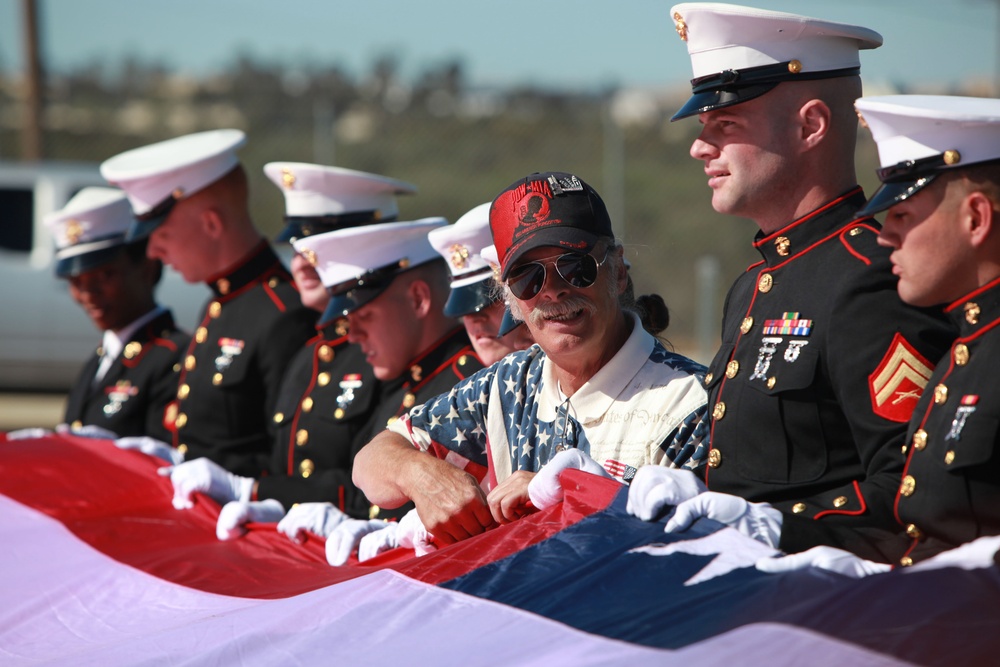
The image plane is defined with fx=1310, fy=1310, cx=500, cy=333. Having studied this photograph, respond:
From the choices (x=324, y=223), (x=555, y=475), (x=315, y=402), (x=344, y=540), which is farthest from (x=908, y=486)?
(x=324, y=223)

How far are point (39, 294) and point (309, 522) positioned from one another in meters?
9.92

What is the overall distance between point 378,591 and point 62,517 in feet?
6.95

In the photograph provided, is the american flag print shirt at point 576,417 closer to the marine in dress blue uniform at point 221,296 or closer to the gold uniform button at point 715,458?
the gold uniform button at point 715,458

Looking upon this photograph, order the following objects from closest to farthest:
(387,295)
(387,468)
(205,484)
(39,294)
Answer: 1. (387,468)
2. (387,295)
3. (205,484)
4. (39,294)

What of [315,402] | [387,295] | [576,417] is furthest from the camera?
[315,402]

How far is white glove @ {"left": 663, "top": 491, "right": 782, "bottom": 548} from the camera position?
2.63 metres

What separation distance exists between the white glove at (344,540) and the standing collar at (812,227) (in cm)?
150

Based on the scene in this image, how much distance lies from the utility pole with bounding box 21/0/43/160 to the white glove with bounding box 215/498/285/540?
13.6m

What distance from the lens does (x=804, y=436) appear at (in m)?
2.88

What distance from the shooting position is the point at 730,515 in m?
2.64

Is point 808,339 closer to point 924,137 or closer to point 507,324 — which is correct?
point 924,137

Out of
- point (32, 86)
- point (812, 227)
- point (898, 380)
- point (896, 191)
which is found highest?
point (896, 191)

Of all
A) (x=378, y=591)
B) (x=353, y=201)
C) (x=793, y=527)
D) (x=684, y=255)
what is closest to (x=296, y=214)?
(x=353, y=201)

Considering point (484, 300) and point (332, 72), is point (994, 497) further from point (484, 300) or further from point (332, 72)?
point (332, 72)
